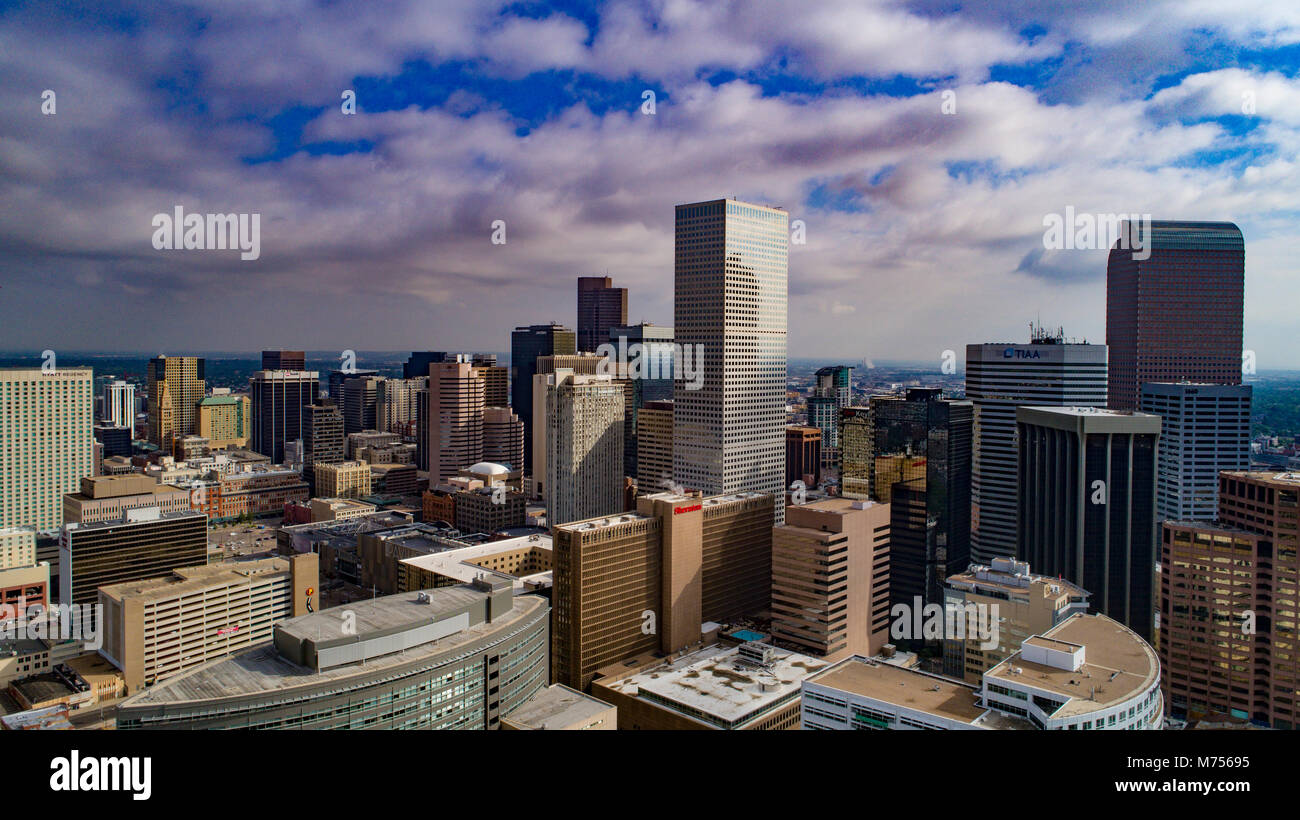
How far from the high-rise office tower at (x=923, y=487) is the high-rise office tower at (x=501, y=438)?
32.8 meters

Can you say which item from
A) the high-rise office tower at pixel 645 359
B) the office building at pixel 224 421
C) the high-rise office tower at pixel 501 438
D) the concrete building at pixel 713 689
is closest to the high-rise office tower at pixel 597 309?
the high-rise office tower at pixel 645 359

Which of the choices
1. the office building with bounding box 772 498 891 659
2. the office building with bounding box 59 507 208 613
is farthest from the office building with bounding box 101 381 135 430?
the office building with bounding box 772 498 891 659

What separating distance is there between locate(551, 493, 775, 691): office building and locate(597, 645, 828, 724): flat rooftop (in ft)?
3.96

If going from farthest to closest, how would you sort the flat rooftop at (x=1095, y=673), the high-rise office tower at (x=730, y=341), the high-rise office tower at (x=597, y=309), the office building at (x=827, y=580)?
the high-rise office tower at (x=597, y=309) → the high-rise office tower at (x=730, y=341) → the office building at (x=827, y=580) → the flat rooftop at (x=1095, y=673)

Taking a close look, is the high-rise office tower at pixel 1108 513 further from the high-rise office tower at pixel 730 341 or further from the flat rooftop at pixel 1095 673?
the high-rise office tower at pixel 730 341

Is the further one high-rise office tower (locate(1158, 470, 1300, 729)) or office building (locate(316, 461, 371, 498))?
office building (locate(316, 461, 371, 498))

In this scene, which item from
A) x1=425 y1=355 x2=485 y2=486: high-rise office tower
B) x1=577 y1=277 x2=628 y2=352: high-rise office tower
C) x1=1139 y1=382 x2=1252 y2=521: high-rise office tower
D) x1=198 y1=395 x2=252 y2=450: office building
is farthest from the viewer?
x1=577 y1=277 x2=628 y2=352: high-rise office tower

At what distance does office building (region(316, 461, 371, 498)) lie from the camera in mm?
53688

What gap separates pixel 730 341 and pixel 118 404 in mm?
57666

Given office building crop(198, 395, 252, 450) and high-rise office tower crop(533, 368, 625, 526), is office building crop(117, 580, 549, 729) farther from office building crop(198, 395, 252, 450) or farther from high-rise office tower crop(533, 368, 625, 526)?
office building crop(198, 395, 252, 450)

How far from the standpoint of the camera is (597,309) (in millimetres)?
79688

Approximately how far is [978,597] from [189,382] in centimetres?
7048

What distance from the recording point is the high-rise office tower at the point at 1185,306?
131ft
